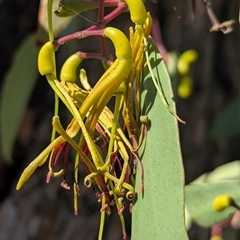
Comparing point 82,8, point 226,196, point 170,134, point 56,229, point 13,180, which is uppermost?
point 82,8

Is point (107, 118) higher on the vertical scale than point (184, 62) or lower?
higher

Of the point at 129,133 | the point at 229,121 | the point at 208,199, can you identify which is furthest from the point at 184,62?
the point at 129,133

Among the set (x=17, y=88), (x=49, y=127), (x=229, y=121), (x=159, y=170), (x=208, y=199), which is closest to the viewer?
(x=159, y=170)

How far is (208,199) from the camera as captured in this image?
3.69ft

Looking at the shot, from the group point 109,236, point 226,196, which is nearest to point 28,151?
point 109,236

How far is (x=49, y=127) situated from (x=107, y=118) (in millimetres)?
946

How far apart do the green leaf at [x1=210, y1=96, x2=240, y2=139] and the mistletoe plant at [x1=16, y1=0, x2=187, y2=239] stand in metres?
0.75

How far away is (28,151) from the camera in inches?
64.6

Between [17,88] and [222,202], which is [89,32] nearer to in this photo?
[222,202]

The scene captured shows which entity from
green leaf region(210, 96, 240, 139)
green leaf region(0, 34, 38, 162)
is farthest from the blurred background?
green leaf region(0, 34, 38, 162)

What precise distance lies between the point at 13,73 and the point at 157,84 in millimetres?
695

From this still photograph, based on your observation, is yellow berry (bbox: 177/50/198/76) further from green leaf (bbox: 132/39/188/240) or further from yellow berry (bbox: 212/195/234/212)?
green leaf (bbox: 132/39/188/240)

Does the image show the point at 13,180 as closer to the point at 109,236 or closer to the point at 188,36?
the point at 109,236

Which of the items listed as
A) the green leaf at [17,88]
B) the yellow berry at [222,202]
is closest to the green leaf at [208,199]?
the yellow berry at [222,202]
